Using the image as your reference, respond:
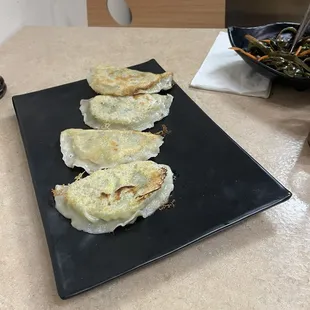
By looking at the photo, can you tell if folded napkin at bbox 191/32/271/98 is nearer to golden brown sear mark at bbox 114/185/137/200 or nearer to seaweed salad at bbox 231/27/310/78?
seaweed salad at bbox 231/27/310/78

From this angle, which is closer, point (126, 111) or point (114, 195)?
point (114, 195)

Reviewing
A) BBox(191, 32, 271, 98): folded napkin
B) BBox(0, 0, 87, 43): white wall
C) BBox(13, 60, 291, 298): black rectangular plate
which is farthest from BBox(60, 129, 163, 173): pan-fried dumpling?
BBox(0, 0, 87, 43): white wall

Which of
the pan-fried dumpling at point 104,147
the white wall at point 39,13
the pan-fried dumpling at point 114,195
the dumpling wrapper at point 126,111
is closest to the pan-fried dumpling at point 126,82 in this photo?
the dumpling wrapper at point 126,111

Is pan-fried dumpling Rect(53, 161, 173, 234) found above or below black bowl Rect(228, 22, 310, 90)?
below

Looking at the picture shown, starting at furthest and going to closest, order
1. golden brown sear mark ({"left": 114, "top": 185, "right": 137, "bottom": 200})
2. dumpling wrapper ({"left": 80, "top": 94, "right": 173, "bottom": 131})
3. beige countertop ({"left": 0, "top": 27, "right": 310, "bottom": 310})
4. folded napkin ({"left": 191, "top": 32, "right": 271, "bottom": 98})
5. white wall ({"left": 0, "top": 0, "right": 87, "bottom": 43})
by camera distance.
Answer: white wall ({"left": 0, "top": 0, "right": 87, "bottom": 43}), folded napkin ({"left": 191, "top": 32, "right": 271, "bottom": 98}), dumpling wrapper ({"left": 80, "top": 94, "right": 173, "bottom": 131}), golden brown sear mark ({"left": 114, "top": 185, "right": 137, "bottom": 200}), beige countertop ({"left": 0, "top": 27, "right": 310, "bottom": 310})

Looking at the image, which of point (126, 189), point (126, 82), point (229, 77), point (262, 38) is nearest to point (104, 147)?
point (126, 189)

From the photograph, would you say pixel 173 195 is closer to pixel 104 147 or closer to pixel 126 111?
pixel 104 147

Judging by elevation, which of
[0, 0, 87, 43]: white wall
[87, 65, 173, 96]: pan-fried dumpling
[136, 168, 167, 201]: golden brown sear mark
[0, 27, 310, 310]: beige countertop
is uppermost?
[136, 168, 167, 201]: golden brown sear mark

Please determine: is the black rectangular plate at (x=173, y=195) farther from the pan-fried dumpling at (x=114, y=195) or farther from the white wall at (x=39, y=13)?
the white wall at (x=39, y=13)
